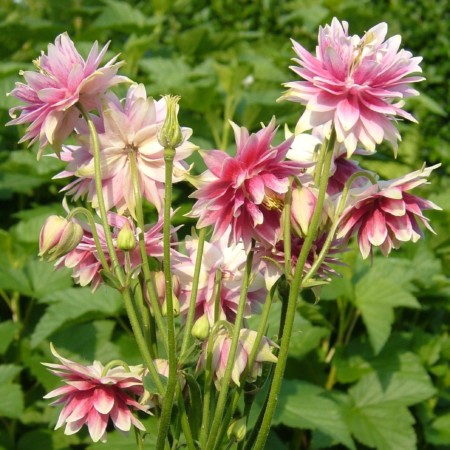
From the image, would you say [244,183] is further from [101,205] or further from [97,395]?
[97,395]

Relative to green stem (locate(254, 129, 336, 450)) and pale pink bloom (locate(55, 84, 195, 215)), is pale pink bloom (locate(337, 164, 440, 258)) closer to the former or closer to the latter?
green stem (locate(254, 129, 336, 450))

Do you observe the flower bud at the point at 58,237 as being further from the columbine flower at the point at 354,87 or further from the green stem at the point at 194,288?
the columbine flower at the point at 354,87

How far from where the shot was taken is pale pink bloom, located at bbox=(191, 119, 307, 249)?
35.3 inches

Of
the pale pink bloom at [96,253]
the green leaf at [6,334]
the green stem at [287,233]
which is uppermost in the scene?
the green stem at [287,233]

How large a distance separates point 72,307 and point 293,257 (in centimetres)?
97

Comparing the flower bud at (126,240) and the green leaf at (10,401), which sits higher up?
the flower bud at (126,240)

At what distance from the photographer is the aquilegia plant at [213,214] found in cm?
91

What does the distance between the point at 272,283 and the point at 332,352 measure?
1261 mm

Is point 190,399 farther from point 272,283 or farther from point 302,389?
point 302,389

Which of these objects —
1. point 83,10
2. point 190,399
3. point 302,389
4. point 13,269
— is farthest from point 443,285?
point 83,10

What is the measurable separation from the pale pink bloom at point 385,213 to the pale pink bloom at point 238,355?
0.50ft

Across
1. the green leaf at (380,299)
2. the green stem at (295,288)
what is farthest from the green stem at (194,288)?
the green leaf at (380,299)

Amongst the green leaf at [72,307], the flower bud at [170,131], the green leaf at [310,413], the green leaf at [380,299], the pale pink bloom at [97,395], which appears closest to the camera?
the flower bud at [170,131]

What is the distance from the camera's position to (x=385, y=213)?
0.95m
